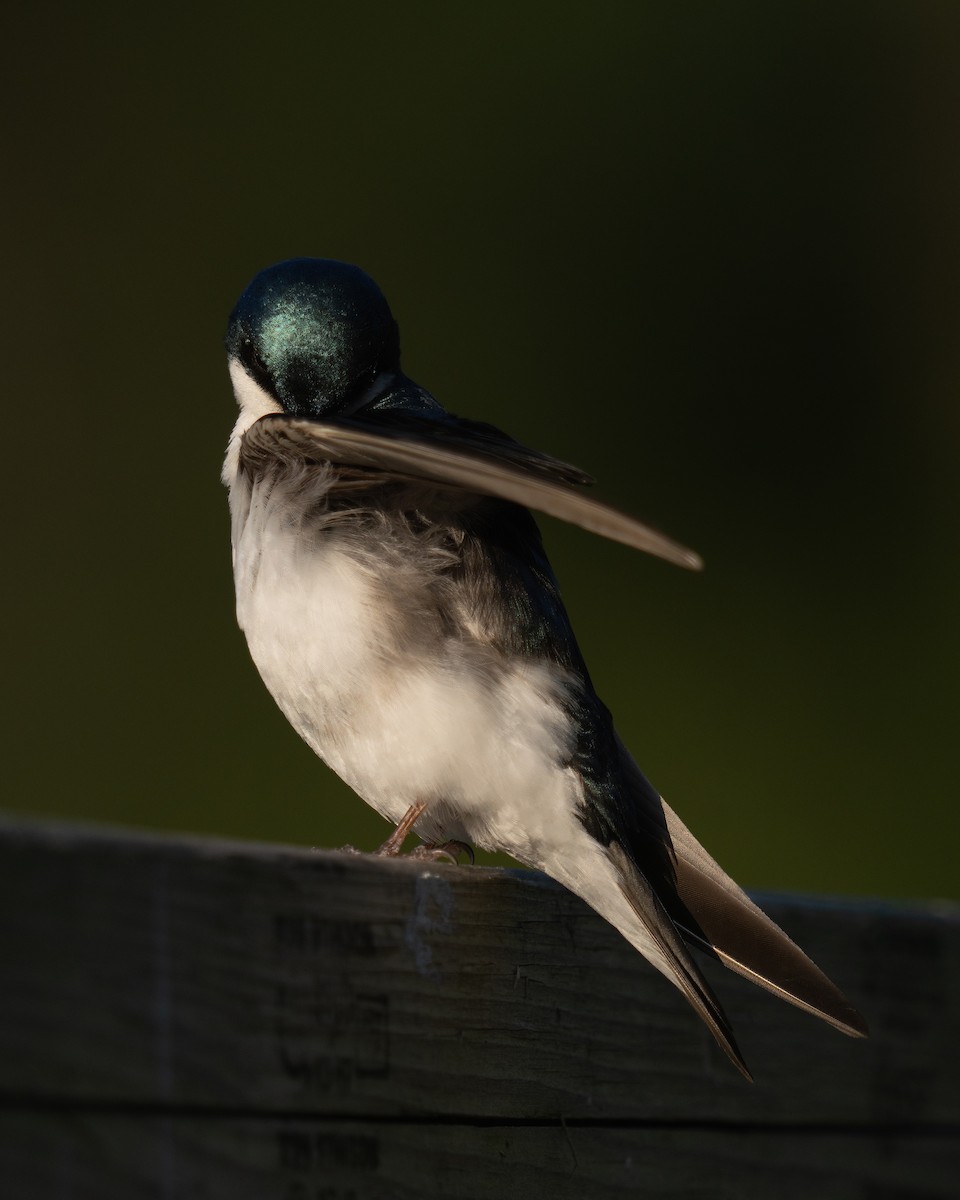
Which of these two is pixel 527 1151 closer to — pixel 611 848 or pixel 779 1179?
pixel 779 1179

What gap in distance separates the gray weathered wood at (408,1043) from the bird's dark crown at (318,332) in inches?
39.8

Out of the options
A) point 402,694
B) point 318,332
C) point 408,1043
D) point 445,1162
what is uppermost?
point 318,332

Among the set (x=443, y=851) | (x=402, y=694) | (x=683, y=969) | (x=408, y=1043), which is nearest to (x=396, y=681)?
(x=402, y=694)

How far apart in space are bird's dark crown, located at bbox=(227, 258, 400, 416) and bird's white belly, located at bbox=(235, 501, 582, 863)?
0.37 m

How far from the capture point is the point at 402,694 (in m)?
2.17

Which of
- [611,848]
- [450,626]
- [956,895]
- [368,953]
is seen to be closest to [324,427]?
[450,626]

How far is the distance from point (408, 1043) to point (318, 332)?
1374mm

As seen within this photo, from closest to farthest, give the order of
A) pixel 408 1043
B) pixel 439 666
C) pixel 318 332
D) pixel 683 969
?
pixel 408 1043 < pixel 683 969 < pixel 439 666 < pixel 318 332

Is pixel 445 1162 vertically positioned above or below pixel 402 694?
below

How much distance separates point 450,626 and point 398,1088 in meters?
0.90

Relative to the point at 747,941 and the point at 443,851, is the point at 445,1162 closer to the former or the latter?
the point at 747,941

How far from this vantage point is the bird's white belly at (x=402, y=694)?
2.15 m

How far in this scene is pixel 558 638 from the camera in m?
2.26

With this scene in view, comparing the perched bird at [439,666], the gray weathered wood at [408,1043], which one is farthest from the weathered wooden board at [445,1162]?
the perched bird at [439,666]
